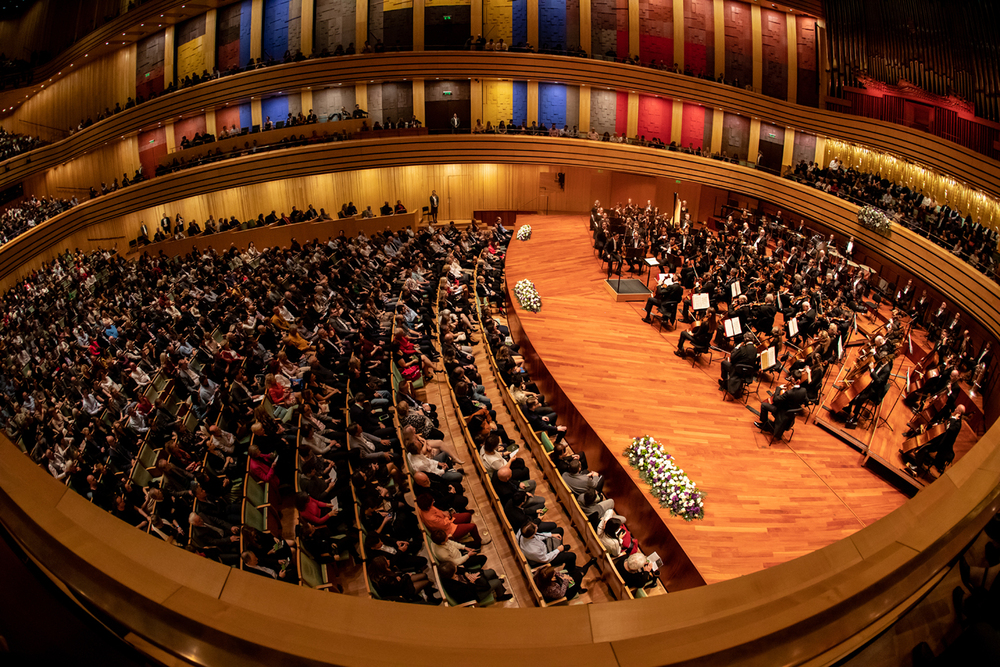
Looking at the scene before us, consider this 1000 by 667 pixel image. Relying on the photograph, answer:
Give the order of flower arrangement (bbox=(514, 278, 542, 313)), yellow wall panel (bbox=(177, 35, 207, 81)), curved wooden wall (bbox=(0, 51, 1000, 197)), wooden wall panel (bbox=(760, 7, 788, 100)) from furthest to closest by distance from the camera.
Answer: yellow wall panel (bbox=(177, 35, 207, 81))
wooden wall panel (bbox=(760, 7, 788, 100))
curved wooden wall (bbox=(0, 51, 1000, 197))
flower arrangement (bbox=(514, 278, 542, 313))

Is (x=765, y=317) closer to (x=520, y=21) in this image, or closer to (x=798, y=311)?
(x=798, y=311)

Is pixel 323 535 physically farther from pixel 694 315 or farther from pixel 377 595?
pixel 694 315

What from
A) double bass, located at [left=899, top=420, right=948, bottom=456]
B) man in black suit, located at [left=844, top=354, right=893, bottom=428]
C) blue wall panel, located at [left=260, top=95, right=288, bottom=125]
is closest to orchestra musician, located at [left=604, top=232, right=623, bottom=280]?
man in black suit, located at [left=844, top=354, right=893, bottom=428]

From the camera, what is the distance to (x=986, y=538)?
1.75 m

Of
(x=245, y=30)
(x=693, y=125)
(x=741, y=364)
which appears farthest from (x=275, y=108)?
(x=741, y=364)

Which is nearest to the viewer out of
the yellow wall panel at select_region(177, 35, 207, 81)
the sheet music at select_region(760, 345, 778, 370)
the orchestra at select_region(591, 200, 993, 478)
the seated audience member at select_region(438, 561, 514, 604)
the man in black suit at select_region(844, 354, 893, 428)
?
the seated audience member at select_region(438, 561, 514, 604)

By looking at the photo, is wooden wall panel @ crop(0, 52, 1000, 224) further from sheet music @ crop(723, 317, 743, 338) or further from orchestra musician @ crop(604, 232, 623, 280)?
sheet music @ crop(723, 317, 743, 338)

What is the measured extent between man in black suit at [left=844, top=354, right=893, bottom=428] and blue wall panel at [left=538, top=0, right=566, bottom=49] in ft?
42.2

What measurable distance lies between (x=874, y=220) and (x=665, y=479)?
9.53m

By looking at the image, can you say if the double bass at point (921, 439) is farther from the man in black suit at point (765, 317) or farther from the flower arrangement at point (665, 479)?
the flower arrangement at point (665, 479)

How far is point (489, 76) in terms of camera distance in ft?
50.6

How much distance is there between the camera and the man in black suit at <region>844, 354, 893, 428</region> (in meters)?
6.72

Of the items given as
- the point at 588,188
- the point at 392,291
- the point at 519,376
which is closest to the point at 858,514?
the point at 519,376

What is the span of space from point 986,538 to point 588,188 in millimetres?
15998
